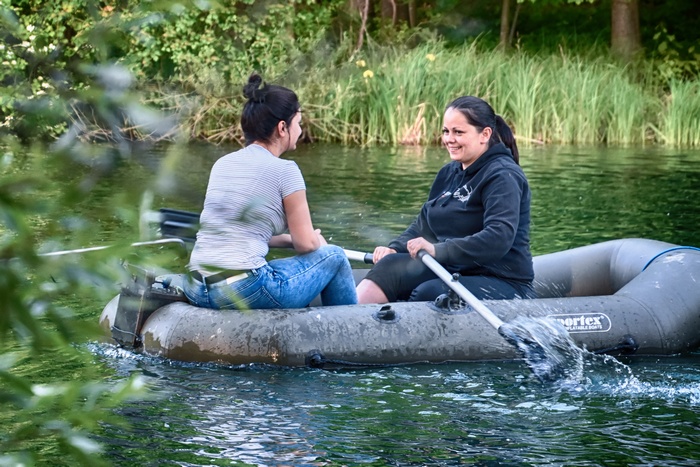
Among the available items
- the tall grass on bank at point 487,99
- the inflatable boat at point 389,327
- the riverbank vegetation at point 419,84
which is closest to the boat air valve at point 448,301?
the inflatable boat at point 389,327

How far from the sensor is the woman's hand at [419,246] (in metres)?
4.98

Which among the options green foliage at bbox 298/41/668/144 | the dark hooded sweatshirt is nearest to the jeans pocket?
the dark hooded sweatshirt

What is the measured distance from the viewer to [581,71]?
16438 mm

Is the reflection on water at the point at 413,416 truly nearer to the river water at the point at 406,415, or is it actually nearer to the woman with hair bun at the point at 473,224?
the river water at the point at 406,415

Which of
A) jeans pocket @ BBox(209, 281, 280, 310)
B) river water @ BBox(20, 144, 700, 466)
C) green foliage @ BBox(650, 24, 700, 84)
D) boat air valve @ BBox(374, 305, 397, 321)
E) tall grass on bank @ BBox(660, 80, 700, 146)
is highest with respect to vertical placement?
green foliage @ BBox(650, 24, 700, 84)

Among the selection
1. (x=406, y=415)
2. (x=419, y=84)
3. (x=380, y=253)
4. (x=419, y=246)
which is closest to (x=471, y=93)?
(x=419, y=84)

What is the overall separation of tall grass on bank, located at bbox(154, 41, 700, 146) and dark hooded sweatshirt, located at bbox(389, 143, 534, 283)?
32.5 ft

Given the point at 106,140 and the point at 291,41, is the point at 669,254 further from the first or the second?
the point at 291,41

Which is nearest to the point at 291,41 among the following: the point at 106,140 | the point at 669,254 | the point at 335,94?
the point at 335,94

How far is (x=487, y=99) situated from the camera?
15.6 metres

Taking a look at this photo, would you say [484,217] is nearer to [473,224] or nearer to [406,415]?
[473,224]

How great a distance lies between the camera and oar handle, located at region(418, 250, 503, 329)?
4660 millimetres

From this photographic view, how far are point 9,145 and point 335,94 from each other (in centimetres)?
1439

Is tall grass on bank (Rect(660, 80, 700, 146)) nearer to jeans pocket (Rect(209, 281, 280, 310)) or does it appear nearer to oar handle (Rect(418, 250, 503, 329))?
oar handle (Rect(418, 250, 503, 329))
